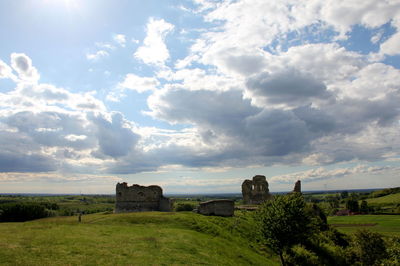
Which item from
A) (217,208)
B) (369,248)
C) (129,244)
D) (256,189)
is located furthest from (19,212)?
(369,248)

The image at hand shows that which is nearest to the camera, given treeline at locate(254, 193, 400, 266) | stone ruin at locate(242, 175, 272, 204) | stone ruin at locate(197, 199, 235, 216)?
treeline at locate(254, 193, 400, 266)

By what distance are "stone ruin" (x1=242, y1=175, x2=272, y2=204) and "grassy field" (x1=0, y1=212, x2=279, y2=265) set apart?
132 feet

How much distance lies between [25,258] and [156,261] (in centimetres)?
939

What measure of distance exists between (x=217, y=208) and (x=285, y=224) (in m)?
25.4

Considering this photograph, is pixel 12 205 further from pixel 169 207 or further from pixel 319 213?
pixel 319 213

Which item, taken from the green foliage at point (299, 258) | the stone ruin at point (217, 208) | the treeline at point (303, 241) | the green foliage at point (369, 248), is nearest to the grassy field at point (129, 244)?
the green foliage at point (299, 258)

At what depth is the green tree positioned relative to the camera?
32.8 meters

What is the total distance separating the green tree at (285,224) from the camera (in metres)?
32.8

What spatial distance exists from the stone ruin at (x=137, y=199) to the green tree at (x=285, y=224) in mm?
28721

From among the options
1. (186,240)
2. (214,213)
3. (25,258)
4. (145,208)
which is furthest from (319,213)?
(25,258)

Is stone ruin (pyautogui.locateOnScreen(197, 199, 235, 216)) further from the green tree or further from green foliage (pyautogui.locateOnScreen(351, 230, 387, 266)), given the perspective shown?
green foliage (pyautogui.locateOnScreen(351, 230, 387, 266))

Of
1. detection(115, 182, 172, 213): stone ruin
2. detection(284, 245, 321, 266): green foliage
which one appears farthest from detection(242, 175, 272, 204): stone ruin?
detection(284, 245, 321, 266): green foliage

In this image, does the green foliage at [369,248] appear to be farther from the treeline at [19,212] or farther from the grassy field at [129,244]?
the treeline at [19,212]

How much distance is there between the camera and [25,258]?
742 inches
